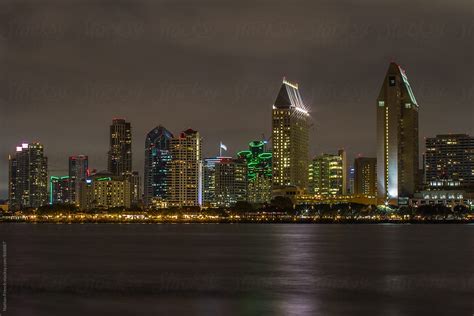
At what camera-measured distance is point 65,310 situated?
45031mm

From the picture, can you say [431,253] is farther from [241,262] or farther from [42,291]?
[42,291]

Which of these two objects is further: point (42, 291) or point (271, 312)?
point (42, 291)

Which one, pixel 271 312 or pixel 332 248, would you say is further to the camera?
pixel 332 248

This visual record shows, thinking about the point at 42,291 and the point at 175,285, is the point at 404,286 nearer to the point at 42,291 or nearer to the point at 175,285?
the point at 175,285

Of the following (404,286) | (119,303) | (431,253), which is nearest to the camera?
(119,303)

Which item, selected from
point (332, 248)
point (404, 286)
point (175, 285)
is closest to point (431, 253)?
point (332, 248)

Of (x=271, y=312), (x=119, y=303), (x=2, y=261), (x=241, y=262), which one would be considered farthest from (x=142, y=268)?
(x=271, y=312)

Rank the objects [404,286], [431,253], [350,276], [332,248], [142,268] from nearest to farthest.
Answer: [404,286], [350,276], [142,268], [431,253], [332,248]

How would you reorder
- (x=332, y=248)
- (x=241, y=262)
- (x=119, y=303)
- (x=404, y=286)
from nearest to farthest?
(x=119, y=303), (x=404, y=286), (x=241, y=262), (x=332, y=248)

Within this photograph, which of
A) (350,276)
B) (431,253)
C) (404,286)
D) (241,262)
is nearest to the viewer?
(404,286)

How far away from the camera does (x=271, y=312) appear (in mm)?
44000

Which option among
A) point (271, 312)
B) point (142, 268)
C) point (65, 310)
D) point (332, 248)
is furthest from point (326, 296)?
point (332, 248)

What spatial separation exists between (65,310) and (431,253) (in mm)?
56522

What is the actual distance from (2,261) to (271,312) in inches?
1751
